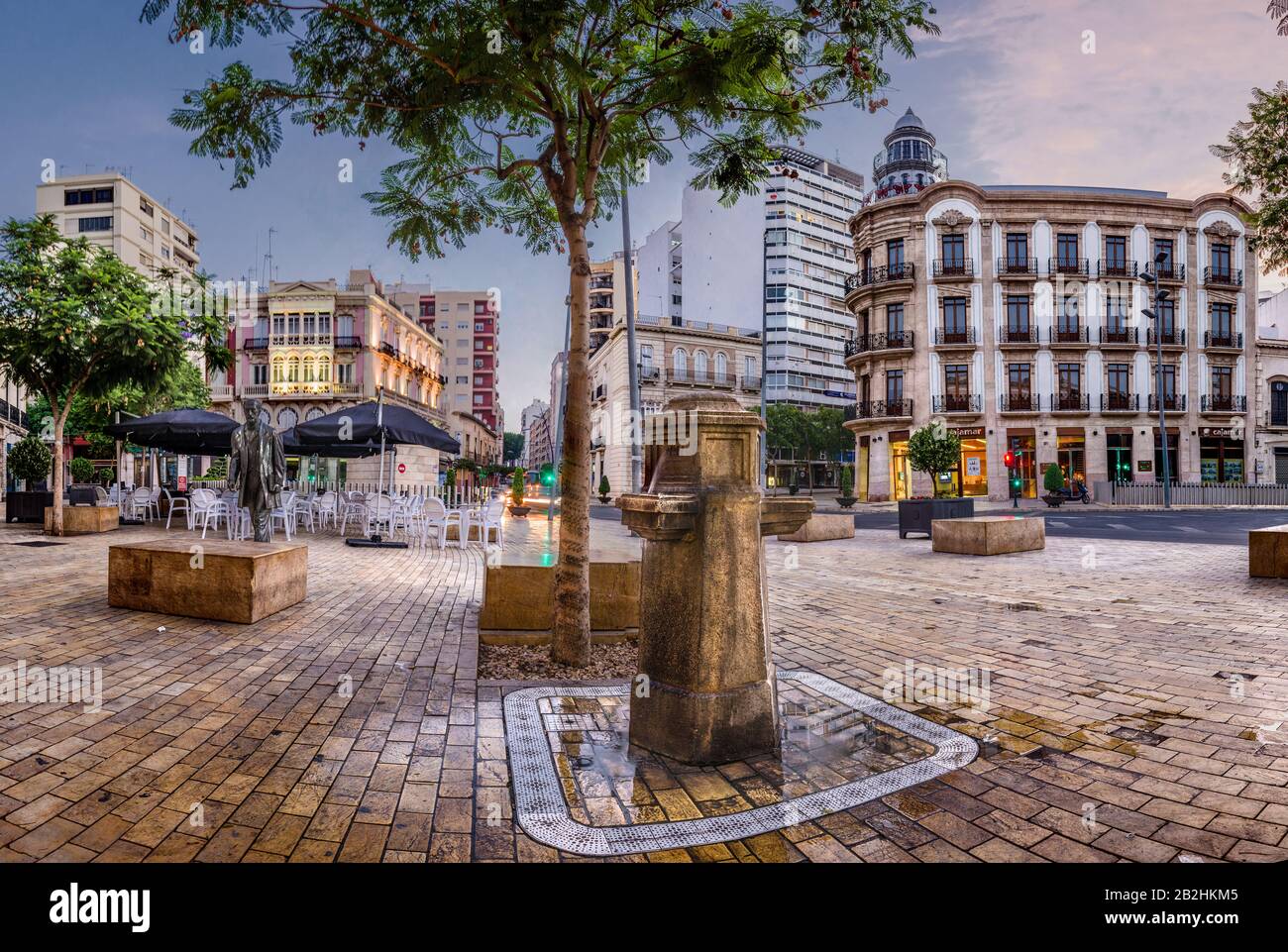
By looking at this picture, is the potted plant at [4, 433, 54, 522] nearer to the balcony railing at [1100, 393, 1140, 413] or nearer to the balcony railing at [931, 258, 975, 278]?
the balcony railing at [931, 258, 975, 278]

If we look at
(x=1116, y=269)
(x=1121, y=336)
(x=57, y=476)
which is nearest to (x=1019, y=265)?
(x=1116, y=269)

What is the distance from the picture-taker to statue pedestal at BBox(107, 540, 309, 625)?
5316 millimetres

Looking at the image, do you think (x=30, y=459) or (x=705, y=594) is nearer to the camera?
(x=705, y=594)

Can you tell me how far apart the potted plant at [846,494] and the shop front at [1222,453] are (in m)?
20.4

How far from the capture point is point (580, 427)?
15.2 feet

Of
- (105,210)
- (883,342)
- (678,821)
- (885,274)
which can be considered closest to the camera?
(678,821)

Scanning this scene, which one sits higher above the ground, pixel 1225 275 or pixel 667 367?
pixel 1225 275

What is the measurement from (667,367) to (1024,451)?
2617 cm

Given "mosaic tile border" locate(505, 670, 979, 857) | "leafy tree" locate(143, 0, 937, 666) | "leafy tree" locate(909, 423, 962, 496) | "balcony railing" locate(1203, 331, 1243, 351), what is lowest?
"mosaic tile border" locate(505, 670, 979, 857)

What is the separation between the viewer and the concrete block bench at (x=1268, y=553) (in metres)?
7.81

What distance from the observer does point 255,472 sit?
9070mm

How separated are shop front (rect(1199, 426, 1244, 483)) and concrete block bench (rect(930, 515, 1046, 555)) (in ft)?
122

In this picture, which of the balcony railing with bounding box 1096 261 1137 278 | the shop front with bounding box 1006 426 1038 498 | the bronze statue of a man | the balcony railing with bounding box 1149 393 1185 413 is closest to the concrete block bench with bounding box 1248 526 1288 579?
the bronze statue of a man

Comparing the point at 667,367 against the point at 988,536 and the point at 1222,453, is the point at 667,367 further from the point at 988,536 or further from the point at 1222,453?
the point at 988,536
